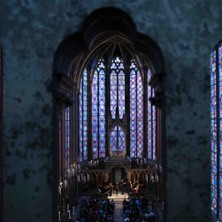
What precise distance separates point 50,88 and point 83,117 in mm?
20044

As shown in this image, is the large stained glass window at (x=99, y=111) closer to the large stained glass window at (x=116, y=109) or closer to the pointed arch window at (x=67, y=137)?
the large stained glass window at (x=116, y=109)

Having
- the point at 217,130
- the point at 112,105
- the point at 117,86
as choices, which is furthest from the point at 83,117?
the point at 217,130

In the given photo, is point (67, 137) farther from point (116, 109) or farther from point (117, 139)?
point (117, 139)

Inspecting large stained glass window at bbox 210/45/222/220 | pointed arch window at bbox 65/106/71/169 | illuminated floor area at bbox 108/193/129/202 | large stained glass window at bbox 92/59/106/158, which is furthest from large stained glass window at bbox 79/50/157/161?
large stained glass window at bbox 210/45/222/220

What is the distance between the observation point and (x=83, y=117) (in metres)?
28.4

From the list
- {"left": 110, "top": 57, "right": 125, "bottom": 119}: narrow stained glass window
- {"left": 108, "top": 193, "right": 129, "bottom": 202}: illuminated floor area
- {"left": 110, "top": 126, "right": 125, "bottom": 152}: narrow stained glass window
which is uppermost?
{"left": 110, "top": 57, "right": 125, "bottom": 119}: narrow stained glass window

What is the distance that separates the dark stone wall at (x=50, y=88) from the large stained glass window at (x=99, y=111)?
69.3 ft

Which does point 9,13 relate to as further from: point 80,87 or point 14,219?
point 80,87

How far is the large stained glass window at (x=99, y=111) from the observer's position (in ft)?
97.1

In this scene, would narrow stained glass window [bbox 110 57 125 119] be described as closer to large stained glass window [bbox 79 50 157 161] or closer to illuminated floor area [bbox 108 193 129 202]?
large stained glass window [bbox 79 50 157 161]

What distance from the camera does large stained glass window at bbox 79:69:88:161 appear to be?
27.7 metres

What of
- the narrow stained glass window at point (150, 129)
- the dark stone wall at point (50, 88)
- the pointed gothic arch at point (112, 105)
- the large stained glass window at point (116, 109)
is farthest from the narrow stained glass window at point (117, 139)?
the dark stone wall at point (50, 88)

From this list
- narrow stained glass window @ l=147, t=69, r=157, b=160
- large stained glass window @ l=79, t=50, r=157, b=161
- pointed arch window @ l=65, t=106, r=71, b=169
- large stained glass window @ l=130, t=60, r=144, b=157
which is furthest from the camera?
large stained glass window @ l=130, t=60, r=144, b=157

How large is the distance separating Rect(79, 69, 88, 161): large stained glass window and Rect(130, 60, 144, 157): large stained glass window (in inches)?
170
